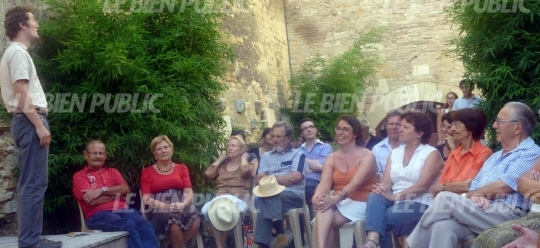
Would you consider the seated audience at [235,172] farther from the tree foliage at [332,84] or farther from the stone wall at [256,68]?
the tree foliage at [332,84]

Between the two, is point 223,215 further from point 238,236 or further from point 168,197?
point 168,197

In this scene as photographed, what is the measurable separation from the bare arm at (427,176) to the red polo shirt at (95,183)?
2.31 meters

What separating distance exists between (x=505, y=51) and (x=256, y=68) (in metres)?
6.14

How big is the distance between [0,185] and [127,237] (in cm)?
125

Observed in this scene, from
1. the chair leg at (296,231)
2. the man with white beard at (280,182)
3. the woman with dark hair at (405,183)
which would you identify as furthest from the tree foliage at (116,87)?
the woman with dark hair at (405,183)

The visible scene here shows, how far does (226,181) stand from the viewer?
6230 mm

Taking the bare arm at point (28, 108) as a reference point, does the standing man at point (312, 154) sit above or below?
below

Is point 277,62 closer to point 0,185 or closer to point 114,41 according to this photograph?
point 114,41

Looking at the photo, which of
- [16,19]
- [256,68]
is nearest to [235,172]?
[16,19]

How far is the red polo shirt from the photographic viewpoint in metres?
5.48

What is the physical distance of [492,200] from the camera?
431 cm

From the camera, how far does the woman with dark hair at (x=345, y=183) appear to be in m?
5.10

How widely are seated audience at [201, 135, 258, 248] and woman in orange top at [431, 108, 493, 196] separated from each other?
1.92 metres

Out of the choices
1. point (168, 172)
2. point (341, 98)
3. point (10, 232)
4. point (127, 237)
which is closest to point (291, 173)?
point (168, 172)
